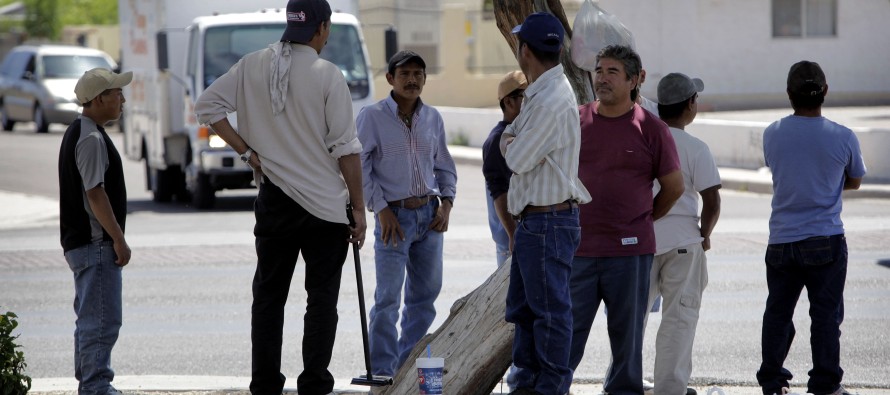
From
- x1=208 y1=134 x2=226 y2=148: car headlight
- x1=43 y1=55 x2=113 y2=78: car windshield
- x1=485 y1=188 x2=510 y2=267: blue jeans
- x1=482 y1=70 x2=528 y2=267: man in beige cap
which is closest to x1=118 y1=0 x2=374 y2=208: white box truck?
x1=208 y1=134 x2=226 y2=148: car headlight

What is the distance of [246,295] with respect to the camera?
33.1 feet

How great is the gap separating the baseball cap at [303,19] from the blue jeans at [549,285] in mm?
1323

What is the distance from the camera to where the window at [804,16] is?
30.3 metres

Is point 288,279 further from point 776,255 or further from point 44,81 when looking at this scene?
point 44,81

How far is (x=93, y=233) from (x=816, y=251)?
3.53 metres

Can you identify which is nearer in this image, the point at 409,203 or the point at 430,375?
the point at 430,375

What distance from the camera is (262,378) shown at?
5.73 meters

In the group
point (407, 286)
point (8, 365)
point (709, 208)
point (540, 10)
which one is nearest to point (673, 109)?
point (709, 208)

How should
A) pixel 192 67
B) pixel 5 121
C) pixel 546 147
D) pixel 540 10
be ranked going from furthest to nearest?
pixel 5 121
pixel 192 67
pixel 540 10
pixel 546 147

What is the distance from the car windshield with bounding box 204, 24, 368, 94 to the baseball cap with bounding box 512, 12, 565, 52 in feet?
33.5

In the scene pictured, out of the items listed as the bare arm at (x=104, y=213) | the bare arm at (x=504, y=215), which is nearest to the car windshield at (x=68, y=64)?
the bare arm at (x=104, y=213)

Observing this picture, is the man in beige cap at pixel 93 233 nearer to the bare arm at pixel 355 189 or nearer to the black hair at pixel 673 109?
the bare arm at pixel 355 189

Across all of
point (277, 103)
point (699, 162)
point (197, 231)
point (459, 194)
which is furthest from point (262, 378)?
point (459, 194)

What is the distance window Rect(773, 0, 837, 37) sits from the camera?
99.6ft
